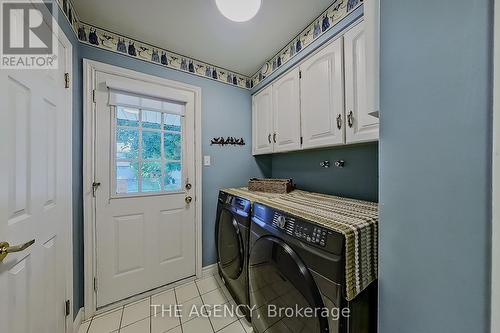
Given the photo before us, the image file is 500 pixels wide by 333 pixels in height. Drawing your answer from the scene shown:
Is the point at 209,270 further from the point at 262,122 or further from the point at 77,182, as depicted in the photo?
the point at 262,122

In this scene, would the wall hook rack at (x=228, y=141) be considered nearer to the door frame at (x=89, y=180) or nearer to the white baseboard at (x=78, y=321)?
the door frame at (x=89, y=180)

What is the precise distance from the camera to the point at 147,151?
173 cm

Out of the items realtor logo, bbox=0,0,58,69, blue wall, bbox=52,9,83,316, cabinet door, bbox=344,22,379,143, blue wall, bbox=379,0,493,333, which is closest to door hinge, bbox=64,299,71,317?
blue wall, bbox=52,9,83,316

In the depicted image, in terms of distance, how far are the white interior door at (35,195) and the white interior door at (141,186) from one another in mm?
299

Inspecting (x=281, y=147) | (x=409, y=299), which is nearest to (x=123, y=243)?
(x=281, y=147)

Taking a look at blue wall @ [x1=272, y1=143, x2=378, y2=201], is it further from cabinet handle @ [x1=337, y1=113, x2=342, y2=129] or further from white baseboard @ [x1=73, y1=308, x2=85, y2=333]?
white baseboard @ [x1=73, y1=308, x2=85, y2=333]

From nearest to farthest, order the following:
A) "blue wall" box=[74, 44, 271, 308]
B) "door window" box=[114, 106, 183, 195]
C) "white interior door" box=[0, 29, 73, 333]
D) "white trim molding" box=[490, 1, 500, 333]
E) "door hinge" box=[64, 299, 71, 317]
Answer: "white trim molding" box=[490, 1, 500, 333]
"white interior door" box=[0, 29, 73, 333]
"door hinge" box=[64, 299, 71, 317]
"door window" box=[114, 106, 183, 195]
"blue wall" box=[74, 44, 271, 308]

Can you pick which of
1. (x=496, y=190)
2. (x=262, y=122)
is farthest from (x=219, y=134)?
(x=496, y=190)

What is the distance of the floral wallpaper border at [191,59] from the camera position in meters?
1.28

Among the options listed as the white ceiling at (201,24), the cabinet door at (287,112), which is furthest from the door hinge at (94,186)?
the cabinet door at (287,112)

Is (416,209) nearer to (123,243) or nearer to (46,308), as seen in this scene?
(46,308)

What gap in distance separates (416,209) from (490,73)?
33 centimetres

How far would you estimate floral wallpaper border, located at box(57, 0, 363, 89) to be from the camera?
128 cm

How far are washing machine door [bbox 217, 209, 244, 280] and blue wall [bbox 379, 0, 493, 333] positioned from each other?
965 millimetres
